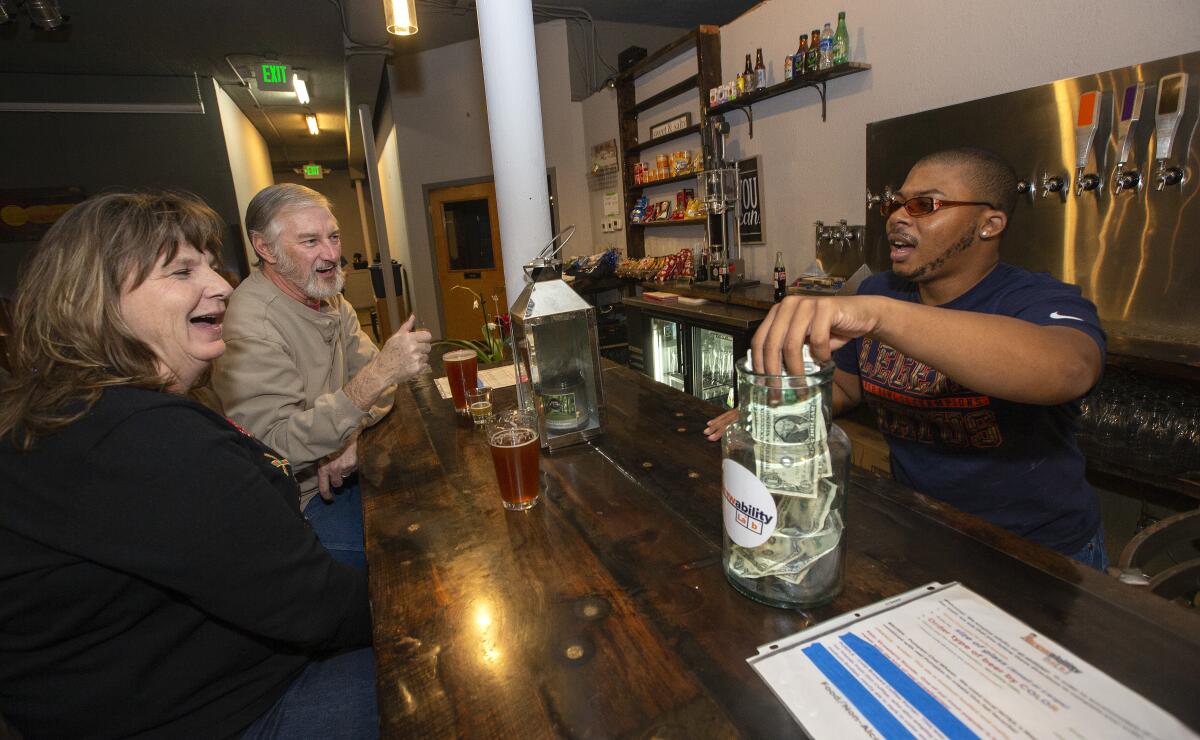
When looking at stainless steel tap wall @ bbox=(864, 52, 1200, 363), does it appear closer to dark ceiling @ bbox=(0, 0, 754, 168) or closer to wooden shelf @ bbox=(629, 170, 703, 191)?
wooden shelf @ bbox=(629, 170, 703, 191)

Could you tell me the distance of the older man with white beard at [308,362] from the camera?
1.64 m

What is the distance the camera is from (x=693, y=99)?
4457 mm

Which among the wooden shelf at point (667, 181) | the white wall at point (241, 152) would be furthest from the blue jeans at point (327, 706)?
the white wall at point (241, 152)

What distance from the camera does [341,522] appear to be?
1900 mm

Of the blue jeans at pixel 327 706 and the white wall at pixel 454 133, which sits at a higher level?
the white wall at pixel 454 133

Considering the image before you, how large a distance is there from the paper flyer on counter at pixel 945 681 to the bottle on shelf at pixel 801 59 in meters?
3.25

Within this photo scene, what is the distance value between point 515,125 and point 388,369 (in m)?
1.35

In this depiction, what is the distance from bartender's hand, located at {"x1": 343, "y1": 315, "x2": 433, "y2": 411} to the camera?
1.61 meters

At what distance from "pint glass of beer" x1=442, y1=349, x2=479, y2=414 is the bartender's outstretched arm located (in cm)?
114

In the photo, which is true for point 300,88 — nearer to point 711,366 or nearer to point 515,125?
point 515,125

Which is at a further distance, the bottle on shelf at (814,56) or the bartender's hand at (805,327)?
the bottle on shelf at (814,56)

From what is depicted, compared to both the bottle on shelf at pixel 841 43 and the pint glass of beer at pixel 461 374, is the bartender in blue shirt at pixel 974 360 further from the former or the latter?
the bottle on shelf at pixel 841 43

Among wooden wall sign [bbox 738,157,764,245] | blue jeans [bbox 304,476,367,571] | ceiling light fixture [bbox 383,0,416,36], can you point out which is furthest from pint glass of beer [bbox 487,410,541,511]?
wooden wall sign [bbox 738,157,764,245]

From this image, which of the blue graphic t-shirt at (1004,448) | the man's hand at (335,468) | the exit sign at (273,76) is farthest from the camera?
the exit sign at (273,76)
